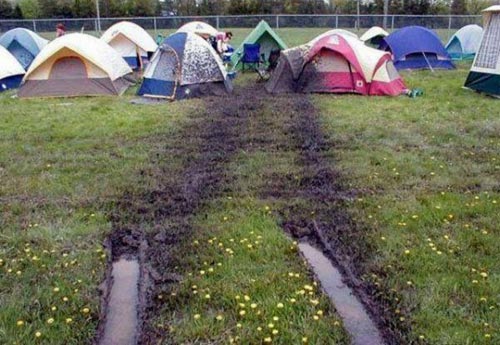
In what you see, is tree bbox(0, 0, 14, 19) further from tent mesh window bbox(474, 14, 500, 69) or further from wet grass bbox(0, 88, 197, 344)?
tent mesh window bbox(474, 14, 500, 69)

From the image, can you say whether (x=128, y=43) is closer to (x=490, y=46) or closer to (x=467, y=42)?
(x=490, y=46)

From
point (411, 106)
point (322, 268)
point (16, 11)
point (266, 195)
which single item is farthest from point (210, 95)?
point (16, 11)

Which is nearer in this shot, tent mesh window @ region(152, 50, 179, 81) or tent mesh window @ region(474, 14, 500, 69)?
tent mesh window @ region(474, 14, 500, 69)

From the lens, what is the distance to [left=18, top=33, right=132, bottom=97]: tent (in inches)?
411

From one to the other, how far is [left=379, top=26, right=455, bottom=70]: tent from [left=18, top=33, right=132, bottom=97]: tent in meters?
7.84

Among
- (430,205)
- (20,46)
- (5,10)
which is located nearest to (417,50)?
(430,205)

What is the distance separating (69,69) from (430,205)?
8.21 m

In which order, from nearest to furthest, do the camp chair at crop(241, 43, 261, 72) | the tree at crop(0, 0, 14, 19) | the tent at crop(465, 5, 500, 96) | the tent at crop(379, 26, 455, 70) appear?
the tent at crop(465, 5, 500, 96), the camp chair at crop(241, 43, 261, 72), the tent at crop(379, 26, 455, 70), the tree at crop(0, 0, 14, 19)

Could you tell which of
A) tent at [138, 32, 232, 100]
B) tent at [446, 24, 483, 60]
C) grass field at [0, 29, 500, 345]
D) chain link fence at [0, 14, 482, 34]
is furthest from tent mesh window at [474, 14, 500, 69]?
chain link fence at [0, 14, 482, 34]

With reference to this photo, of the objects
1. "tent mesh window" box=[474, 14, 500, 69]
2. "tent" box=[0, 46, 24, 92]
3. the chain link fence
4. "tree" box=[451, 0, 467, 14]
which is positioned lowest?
"tent" box=[0, 46, 24, 92]

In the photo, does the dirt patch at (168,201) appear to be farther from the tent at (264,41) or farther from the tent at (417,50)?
the tent at (417,50)

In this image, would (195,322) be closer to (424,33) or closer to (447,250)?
(447,250)

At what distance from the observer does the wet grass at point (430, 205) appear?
3359 mm

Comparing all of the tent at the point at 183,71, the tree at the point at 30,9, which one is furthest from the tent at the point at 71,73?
the tree at the point at 30,9
